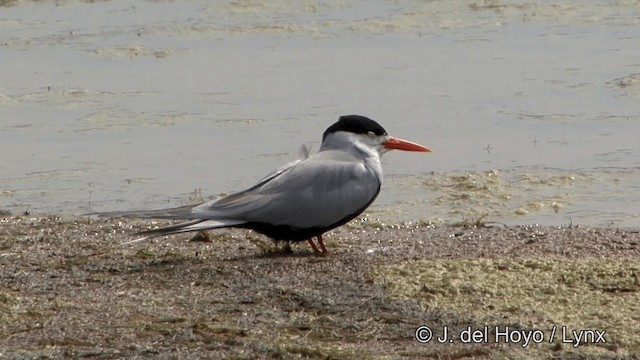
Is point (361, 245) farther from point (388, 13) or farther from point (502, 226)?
point (388, 13)

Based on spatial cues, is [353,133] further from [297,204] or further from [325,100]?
[325,100]

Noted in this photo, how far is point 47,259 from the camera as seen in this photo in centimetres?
620

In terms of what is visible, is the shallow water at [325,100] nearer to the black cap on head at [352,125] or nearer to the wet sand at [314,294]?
the black cap on head at [352,125]

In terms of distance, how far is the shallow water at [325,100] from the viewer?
26.0 feet

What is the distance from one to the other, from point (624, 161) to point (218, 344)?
4230 millimetres

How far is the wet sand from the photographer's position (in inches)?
182

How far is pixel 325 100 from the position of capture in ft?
30.7

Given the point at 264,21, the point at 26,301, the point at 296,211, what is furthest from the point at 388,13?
the point at 26,301
